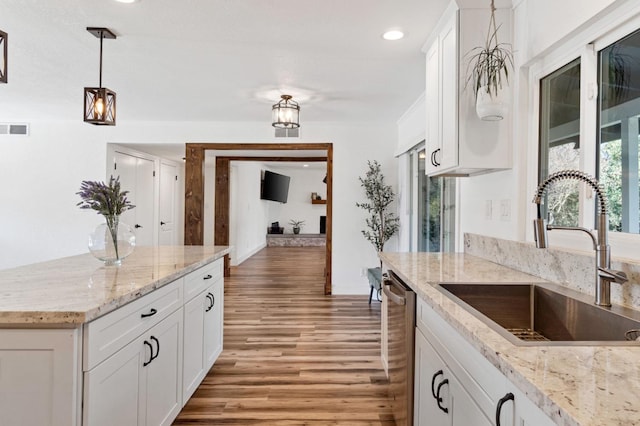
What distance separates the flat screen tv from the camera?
33.9 ft

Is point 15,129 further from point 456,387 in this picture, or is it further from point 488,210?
point 456,387

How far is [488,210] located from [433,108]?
2.49 feet

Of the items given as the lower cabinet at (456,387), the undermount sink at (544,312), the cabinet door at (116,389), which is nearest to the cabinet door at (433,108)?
the undermount sink at (544,312)

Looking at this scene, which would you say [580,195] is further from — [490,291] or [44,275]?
[44,275]

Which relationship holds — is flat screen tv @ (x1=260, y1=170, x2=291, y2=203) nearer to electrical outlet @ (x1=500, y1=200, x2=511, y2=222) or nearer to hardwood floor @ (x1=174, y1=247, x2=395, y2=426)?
hardwood floor @ (x1=174, y1=247, x2=395, y2=426)

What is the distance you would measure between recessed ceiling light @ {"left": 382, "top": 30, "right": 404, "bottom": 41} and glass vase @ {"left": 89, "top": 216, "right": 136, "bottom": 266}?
6.68ft

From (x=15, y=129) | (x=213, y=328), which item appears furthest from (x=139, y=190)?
(x=213, y=328)

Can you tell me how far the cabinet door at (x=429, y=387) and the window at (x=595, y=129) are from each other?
35.0 inches

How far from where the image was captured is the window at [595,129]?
4.63 ft

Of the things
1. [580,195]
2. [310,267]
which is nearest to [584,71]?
[580,195]

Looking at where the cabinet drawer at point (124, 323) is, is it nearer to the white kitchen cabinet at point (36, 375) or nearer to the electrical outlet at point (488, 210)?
the white kitchen cabinet at point (36, 375)

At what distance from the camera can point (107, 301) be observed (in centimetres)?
128

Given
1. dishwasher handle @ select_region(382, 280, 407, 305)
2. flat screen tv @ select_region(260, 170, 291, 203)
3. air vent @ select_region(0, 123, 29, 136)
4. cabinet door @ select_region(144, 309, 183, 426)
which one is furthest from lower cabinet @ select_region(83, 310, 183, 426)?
flat screen tv @ select_region(260, 170, 291, 203)

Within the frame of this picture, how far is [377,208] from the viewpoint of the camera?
507 cm
